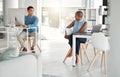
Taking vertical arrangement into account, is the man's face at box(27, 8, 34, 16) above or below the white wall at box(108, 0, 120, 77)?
above

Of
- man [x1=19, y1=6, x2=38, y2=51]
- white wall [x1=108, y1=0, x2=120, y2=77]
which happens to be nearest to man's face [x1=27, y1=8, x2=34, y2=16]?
man [x1=19, y1=6, x2=38, y2=51]

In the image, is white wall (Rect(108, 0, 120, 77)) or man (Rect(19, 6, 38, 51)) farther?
man (Rect(19, 6, 38, 51))

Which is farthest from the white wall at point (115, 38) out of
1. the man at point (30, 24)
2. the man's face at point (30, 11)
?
the man's face at point (30, 11)

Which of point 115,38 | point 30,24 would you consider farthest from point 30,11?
point 115,38

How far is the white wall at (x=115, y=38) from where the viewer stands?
12.2 feet

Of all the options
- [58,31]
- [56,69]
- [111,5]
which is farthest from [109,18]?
[58,31]

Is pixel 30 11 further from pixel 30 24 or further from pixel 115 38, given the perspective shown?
pixel 115 38

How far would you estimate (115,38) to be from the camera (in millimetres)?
3807

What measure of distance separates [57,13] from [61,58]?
6030 millimetres

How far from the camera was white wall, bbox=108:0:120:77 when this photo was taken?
3721mm

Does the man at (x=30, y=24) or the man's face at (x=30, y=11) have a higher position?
the man's face at (x=30, y=11)

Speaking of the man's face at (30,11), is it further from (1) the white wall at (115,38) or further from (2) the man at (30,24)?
(1) the white wall at (115,38)

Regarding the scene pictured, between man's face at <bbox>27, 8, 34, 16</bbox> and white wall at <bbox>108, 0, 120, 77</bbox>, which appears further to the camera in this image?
man's face at <bbox>27, 8, 34, 16</bbox>

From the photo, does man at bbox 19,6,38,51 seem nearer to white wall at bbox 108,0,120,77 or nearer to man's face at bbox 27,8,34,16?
man's face at bbox 27,8,34,16
